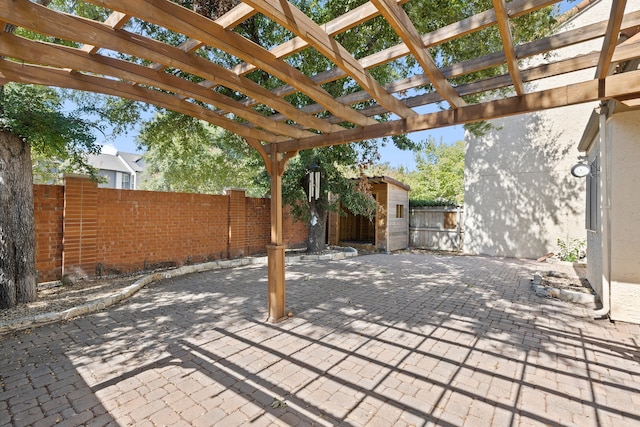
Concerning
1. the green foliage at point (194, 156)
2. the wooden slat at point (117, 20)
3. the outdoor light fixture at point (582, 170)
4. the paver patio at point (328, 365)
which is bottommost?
the paver patio at point (328, 365)

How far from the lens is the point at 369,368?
2.98m

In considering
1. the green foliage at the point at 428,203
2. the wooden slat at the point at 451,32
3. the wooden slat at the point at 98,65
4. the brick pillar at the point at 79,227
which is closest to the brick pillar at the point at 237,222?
the brick pillar at the point at 79,227

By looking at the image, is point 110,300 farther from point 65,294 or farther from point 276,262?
point 276,262

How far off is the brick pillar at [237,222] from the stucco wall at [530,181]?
8.37m

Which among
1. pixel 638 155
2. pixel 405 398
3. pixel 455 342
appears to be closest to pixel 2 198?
pixel 405 398

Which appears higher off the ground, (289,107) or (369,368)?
(289,107)

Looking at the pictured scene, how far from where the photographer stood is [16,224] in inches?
181

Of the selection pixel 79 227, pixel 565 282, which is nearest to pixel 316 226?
pixel 79 227

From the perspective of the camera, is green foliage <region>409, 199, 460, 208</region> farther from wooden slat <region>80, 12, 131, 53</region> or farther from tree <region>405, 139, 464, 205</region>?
wooden slat <region>80, 12, 131, 53</region>

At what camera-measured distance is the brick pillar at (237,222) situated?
361 inches

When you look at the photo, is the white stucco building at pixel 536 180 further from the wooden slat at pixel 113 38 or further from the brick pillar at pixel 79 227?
the brick pillar at pixel 79 227

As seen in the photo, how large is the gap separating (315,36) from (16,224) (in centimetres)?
540

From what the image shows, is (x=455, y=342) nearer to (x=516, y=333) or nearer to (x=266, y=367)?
(x=516, y=333)

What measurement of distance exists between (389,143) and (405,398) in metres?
9.04
